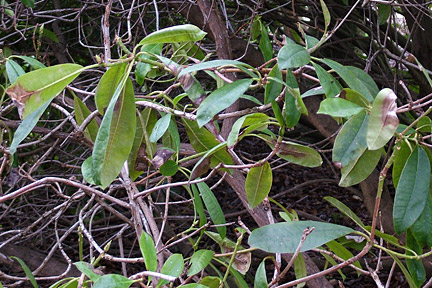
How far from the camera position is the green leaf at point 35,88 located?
74 centimetres

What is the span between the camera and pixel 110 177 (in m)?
0.78

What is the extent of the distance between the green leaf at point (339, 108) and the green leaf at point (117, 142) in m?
0.29

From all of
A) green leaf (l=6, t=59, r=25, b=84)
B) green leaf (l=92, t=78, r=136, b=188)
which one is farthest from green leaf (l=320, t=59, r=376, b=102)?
green leaf (l=6, t=59, r=25, b=84)

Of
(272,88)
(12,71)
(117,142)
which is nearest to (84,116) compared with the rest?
(12,71)

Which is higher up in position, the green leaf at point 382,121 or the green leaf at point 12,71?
the green leaf at point 382,121

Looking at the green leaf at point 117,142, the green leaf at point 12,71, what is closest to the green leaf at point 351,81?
the green leaf at point 117,142

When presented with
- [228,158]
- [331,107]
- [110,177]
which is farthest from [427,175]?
[110,177]

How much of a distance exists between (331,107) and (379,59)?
1867 millimetres

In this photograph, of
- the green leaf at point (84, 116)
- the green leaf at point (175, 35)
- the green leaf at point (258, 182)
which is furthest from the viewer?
the green leaf at point (84, 116)

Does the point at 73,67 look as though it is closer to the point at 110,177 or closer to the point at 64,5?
the point at 110,177

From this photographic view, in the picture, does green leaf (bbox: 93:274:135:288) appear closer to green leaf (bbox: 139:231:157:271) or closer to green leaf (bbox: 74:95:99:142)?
green leaf (bbox: 139:231:157:271)

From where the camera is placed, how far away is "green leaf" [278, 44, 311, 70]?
2.49 feet

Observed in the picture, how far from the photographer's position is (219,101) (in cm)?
77

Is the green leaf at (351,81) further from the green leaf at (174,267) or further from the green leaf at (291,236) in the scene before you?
the green leaf at (174,267)
